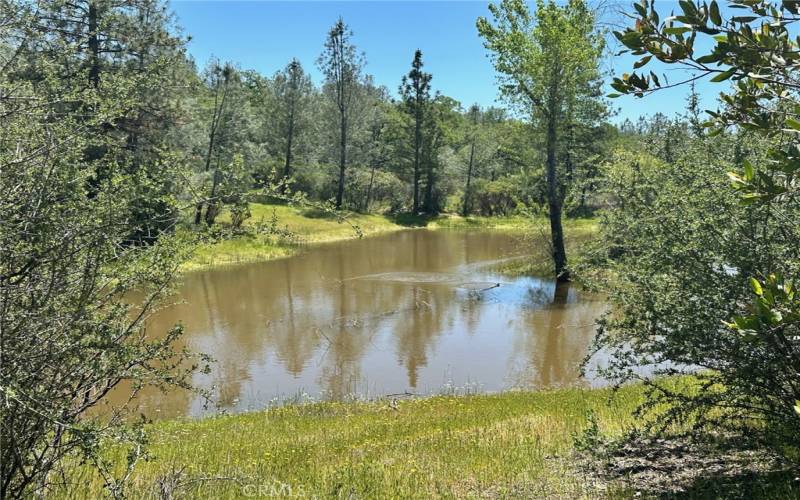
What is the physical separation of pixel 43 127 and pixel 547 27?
58.3 ft

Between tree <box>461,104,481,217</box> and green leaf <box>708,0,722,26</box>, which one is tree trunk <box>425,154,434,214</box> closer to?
tree <box>461,104,481,217</box>

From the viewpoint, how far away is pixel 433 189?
51188 mm

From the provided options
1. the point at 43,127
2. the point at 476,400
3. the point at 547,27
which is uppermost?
the point at 547,27

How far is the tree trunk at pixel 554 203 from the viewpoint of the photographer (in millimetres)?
19781

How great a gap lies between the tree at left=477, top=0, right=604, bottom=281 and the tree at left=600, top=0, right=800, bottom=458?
13.6m

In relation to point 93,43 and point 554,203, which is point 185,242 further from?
point 554,203

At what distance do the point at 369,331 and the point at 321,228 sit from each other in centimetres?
2275

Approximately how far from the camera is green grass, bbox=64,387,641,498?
4844 millimetres

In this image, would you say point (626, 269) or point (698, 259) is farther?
point (626, 269)

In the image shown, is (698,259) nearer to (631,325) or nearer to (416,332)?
(631,325)

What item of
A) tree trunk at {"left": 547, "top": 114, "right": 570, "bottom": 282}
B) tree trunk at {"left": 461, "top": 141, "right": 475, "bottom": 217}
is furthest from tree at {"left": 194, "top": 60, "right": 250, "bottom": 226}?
tree trunk at {"left": 461, "top": 141, "right": 475, "bottom": 217}

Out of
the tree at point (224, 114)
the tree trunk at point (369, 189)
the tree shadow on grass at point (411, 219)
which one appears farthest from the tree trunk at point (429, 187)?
the tree at point (224, 114)

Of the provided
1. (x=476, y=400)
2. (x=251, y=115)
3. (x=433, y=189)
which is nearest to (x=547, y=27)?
(x=476, y=400)

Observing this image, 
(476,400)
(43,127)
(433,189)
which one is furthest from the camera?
(433,189)
